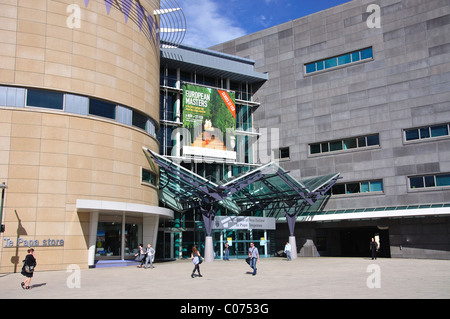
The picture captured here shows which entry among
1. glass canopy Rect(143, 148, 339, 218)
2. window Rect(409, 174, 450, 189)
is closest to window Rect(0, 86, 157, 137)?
glass canopy Rect(143, 148, 339, 218)

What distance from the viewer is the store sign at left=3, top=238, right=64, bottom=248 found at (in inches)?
935

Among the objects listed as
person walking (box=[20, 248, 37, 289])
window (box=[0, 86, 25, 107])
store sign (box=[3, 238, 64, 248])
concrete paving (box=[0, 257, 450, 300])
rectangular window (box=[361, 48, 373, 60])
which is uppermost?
rectangular window (box=[361, 48, 373, 60])

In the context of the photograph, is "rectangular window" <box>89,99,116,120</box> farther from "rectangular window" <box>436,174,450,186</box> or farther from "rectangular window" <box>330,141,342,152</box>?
"rectangular window" <box>436,174,450,186</box>

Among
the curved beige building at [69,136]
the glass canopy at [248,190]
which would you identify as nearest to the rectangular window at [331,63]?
the glass canopy at [248,190]

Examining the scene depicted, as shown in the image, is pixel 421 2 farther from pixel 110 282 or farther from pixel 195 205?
pixel 110 282

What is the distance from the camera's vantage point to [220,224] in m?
36.1

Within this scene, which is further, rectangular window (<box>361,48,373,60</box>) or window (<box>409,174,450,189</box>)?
rectangular window (<box>361,48,373,60</box>)

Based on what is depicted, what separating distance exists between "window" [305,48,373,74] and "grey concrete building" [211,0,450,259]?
10 centimetres

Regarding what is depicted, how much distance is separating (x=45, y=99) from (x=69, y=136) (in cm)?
252

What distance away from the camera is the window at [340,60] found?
4169 cm

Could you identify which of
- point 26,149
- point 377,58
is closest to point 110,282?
point 26,149

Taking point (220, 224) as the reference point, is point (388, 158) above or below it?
above

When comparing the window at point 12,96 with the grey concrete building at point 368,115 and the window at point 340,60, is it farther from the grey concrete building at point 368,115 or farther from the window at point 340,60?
the window at point 340,60

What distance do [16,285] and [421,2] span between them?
37.4m
